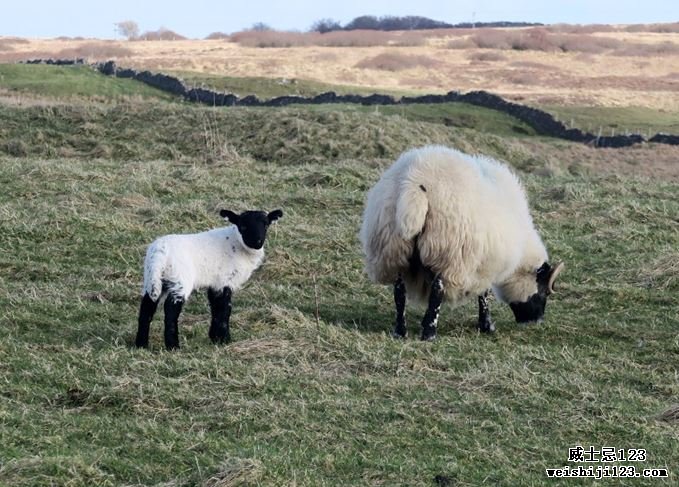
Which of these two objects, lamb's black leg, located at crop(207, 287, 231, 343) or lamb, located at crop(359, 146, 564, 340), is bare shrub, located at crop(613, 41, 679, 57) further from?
lamb's black leg, located at crop(207, 287, 231, 343)

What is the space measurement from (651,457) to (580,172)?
19683 millimetres

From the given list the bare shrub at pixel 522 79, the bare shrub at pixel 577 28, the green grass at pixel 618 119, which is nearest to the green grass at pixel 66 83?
the green grass at pixel 618 119

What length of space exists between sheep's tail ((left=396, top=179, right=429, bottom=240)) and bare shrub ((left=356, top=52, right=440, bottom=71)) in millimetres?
67192

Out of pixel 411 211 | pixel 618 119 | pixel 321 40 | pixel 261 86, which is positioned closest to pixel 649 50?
pixel 321 40

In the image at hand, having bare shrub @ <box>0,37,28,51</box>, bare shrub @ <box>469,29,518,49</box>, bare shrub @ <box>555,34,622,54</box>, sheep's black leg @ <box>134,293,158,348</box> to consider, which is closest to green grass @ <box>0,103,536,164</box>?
sheep's black leg @ <box>134,293,158,348</box>

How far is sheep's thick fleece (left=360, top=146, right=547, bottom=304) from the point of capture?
9.98 metres

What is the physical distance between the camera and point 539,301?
1111 cm

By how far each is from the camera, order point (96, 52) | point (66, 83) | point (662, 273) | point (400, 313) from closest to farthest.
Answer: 1. point (400, 313)
2. point (662, 273)
3. point (66, 83)
4. point (96, 52)

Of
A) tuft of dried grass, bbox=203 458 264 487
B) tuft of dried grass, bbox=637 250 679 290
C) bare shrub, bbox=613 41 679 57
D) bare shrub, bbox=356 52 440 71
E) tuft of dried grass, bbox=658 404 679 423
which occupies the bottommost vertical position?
tuft of dried grass, bbox=637 250 679 290

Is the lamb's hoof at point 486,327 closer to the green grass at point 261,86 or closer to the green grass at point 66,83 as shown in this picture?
the green grass at point 66,83

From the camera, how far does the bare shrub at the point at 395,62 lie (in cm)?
7719

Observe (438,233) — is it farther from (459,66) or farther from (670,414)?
(459,66)

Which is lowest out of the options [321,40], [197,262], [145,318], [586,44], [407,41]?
[145,318]

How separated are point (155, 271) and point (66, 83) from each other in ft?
102
